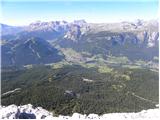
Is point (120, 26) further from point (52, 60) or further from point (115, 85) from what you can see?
point (115, 85)

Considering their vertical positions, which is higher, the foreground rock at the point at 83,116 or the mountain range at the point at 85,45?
the foreground rock at the point at 83,116

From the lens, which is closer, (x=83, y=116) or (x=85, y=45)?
(x=83, y=116)

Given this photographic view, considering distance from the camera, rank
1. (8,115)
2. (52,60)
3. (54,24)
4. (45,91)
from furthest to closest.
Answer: (54,24)
(52,60)
(45,91)
(8,115)

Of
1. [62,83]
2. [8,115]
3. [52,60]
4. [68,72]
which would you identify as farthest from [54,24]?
[8,115]

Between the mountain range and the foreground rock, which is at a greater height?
the foreground rock

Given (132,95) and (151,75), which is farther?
(151,75)

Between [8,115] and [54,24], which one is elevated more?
[8,115]

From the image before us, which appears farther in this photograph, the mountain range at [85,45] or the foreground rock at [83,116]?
the mountain range at [85,45]

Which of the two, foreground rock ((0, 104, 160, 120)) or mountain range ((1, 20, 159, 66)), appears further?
mountain range ((1, 20, 159, 66))

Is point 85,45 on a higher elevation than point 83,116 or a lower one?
lower

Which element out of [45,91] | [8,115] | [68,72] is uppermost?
[8,115]

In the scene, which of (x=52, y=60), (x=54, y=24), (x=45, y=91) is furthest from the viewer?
(x=54, y=24)
